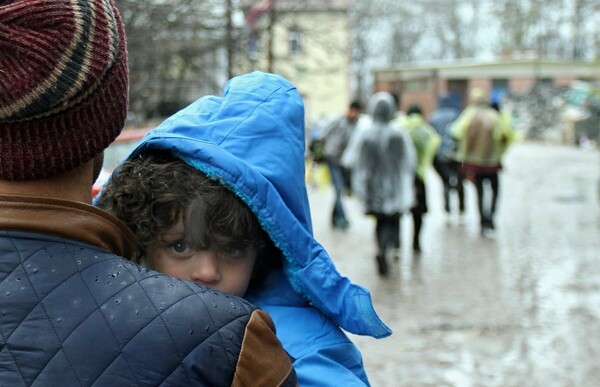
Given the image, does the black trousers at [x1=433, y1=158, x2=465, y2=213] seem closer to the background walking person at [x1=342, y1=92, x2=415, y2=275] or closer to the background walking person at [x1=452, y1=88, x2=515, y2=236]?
the background walking person at [x1=452, y1=88, x2=515, y2=236]

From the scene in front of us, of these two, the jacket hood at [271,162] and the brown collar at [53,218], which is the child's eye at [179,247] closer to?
the jacket hood at [271,162]

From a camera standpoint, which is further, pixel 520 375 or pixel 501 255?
pixel 501 255

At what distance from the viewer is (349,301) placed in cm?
185

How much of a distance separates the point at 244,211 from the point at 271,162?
0.38ft

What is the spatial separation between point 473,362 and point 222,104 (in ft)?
14.2

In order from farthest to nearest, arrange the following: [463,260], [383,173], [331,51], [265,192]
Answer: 1. [331,51]
2. [463,260]
3. [383,173]
4. [265,192]

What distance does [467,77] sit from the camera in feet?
179

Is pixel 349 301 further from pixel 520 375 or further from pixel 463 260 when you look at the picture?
pixel 463 260

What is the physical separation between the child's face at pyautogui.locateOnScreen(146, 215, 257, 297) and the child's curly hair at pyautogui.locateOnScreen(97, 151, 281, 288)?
0.7 inches

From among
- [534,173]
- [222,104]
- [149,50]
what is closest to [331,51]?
[149,50]

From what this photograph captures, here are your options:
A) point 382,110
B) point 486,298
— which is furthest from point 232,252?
point 382,110

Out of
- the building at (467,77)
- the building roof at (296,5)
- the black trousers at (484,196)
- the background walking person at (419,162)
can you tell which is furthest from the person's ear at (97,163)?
the building at (467,77)

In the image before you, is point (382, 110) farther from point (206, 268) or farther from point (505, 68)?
point (505, 68)

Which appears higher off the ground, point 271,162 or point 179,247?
point 271,162
